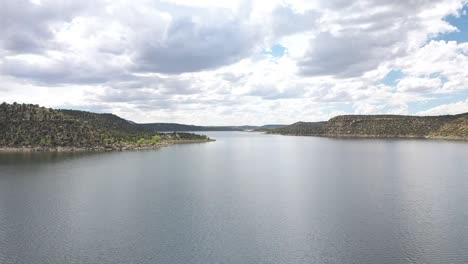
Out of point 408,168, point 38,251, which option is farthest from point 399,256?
point 408,168

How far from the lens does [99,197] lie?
65.9 m

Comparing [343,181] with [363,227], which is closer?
[363,227]

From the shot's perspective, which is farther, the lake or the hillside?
the hillside

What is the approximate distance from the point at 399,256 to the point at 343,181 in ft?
146

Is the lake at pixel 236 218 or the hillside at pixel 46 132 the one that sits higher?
the hillside at pixel 46 132

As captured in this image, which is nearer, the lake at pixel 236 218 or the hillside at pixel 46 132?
the lake at pixel 236 218

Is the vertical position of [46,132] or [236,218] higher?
[46,132]

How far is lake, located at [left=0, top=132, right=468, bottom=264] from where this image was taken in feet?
125

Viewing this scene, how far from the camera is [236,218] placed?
5072 centimetres

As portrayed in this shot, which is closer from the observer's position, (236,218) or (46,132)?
(236,218)

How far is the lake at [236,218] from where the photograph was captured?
3819cm

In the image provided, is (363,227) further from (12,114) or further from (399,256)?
(12,114)

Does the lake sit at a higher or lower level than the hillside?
lower

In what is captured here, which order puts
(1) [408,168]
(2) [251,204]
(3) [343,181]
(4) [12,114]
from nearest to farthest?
(2) [251,204], (3) [343,181], (1) [408,168], (4) [12,114]
